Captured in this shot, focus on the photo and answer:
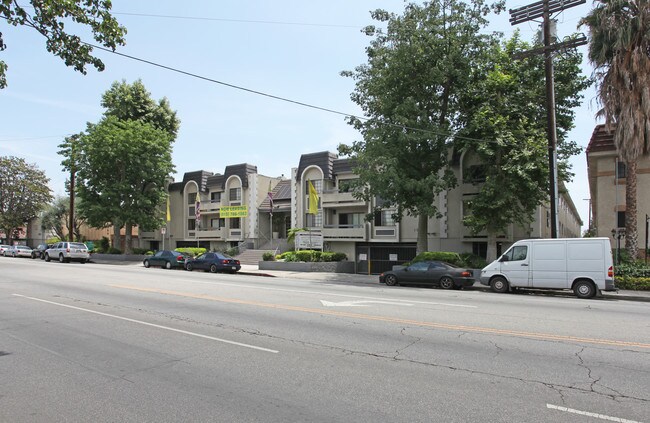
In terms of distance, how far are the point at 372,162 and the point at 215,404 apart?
66.9 feet

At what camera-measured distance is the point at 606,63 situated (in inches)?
819

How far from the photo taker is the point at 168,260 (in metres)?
31.0

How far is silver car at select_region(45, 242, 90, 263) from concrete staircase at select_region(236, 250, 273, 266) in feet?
40.7

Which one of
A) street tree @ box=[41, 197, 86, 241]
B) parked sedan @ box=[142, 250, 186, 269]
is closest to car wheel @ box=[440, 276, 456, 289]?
parked sedan @ box=[142, 250, 186, 269]

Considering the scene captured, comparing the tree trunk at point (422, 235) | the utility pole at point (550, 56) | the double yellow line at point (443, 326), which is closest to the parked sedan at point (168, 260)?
the tree trunk at point (422, 235)

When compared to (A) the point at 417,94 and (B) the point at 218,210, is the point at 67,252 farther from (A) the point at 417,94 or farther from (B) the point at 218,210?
(A) the point at 417,94

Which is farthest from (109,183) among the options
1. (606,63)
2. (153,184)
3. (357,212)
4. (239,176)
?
(606,63)

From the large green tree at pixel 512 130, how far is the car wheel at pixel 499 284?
16.4 ft

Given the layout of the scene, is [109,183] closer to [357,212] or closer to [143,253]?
[143,253]

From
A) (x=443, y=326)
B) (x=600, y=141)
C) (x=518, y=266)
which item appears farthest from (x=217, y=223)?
(x=443, y=326)

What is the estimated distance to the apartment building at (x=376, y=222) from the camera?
2786 centimetres

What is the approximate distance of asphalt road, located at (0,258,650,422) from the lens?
467cm

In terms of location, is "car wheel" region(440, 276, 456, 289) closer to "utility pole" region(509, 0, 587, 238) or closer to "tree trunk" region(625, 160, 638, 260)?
"utility pole" region(509, 0, 587, 238)

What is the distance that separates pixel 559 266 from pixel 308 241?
16.8 meters
